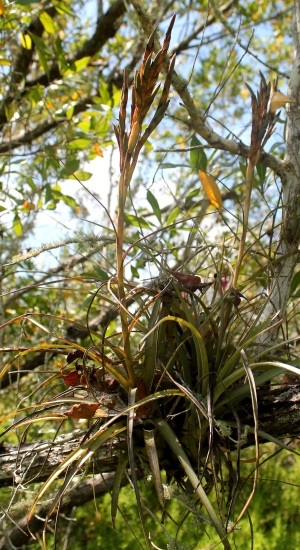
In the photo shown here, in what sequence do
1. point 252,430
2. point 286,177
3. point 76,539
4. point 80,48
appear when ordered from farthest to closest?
point 80,48
point 76,539
point 286,177
point 252,430

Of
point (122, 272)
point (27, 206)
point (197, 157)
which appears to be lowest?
point (122, 272)

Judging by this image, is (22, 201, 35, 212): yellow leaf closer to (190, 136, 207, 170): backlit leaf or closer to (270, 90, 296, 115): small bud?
(190, 136, 207, 170): backlit leaf

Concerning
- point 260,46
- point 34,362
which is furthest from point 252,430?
point 260,46

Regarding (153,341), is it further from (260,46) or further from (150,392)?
(260,46)

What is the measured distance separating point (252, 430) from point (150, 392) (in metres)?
0.17

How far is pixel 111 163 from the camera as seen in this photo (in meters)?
2.65

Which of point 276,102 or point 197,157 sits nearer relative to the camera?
point 276,102

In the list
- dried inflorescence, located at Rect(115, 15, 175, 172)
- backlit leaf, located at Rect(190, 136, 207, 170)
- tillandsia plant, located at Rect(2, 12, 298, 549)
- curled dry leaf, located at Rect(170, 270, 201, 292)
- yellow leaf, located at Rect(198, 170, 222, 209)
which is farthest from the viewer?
backlit leaf, located at Rect(190, 136, 207, 170)

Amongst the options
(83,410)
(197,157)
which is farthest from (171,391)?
(197,157)

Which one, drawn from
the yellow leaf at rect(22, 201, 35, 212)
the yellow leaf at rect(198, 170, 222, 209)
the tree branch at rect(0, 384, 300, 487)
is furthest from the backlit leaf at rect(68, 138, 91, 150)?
the tree branch at rect(0, 384, 300, 487)

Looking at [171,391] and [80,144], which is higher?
[80,144]

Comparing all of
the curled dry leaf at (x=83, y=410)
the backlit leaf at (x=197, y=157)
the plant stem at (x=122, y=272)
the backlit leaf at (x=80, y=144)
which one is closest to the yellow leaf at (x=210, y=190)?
the backlit leaf at (x=197, y=157)

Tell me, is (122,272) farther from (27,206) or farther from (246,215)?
(27,206)

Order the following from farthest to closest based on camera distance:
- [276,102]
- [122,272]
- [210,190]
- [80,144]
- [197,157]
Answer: [80,144], [197,157], [210,190], [276,102], [122,272]
